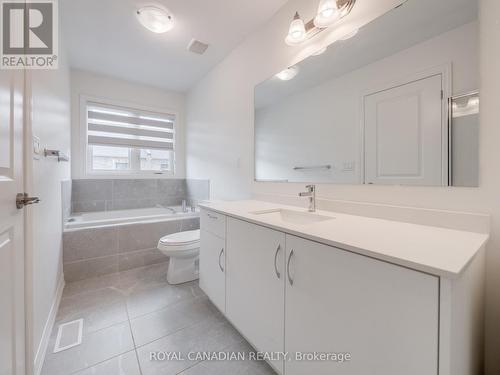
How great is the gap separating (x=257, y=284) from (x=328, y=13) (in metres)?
1.68

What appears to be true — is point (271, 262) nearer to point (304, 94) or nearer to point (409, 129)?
point (409, 129)

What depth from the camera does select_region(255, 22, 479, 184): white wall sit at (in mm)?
923

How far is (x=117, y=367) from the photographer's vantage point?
3.69 ft

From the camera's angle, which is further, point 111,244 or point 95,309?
point 111,244

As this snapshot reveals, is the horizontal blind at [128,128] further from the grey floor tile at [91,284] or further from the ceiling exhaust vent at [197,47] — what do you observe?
the grey floor tile at [91,284]

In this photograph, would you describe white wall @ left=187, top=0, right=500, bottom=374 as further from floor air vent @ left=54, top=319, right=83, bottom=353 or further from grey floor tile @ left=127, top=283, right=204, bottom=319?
floor air vent @ left=54, top=319, right=83, bottom=353

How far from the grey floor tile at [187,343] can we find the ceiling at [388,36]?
6.06 ft

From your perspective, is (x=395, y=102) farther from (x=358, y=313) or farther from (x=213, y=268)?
(x=213, y=268)

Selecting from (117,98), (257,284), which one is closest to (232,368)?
(257,284)

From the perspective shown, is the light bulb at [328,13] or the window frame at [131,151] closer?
the light bulb at [328,13]

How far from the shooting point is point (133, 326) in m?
1.44

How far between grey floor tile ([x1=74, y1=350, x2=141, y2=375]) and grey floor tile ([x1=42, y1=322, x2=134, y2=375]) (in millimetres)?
32

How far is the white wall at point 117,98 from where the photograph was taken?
2805mm

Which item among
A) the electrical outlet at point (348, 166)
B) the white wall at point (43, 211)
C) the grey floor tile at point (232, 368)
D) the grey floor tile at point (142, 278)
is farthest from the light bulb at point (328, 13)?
the grey floor tile at point (142, 278)
